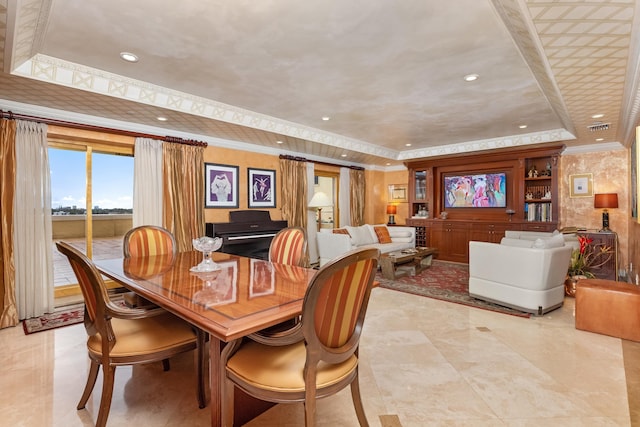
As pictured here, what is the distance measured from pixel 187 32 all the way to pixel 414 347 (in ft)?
9.95

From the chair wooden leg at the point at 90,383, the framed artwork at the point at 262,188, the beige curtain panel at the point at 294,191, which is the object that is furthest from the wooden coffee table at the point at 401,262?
the chair wooden leg at the point at 90,383

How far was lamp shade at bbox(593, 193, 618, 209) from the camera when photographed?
514 centimetres

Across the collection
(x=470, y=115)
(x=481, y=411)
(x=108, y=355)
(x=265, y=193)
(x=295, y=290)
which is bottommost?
(x=481, y=411)

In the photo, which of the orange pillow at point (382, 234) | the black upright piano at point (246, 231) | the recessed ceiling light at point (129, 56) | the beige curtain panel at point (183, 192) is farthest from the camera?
the orange pillow at point (382, 234)

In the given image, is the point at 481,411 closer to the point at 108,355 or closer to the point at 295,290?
the point at 295,290

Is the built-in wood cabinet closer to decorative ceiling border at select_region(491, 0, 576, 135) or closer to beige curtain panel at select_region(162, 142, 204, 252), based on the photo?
decorative ceiling border at select_region(491, 0, 576, 135)

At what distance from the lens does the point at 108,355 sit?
162 cm

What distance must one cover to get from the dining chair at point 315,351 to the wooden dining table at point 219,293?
0.33 ft

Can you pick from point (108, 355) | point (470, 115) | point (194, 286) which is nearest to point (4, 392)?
point (108, 355)

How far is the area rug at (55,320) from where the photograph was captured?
3.10 metres

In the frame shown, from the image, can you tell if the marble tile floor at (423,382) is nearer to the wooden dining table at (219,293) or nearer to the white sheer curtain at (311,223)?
the wooden dining table at (219,293)

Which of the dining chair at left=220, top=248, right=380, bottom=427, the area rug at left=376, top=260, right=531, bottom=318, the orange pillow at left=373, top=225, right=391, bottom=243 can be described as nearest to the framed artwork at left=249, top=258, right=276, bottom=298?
the dining chair at left=220, top=248, right=380, bottom=427

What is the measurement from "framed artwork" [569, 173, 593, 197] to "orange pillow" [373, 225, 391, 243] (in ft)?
11.4

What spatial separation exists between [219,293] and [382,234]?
17.6 feet
